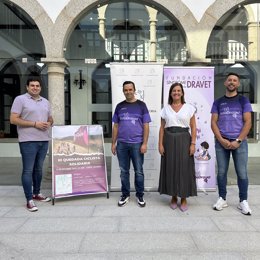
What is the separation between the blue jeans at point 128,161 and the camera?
14.7 feet

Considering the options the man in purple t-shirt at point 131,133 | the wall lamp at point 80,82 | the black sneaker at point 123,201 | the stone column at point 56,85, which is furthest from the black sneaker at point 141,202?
the wall lamp at point 80,82

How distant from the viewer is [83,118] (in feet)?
34.9

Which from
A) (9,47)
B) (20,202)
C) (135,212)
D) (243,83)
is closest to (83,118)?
(9,47)

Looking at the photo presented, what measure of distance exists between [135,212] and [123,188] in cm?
49

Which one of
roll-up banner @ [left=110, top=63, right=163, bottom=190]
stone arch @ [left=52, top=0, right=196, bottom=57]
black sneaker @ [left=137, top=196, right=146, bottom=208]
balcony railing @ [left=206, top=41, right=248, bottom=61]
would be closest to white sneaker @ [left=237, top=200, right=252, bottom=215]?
black sneaker @ [left=137, top=196, right=146, bottom=208]

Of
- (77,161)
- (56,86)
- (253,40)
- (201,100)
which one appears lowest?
(77,161)

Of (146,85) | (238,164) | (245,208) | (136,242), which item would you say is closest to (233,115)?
(238,164)

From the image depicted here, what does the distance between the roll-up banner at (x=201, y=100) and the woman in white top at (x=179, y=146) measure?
0.83 m

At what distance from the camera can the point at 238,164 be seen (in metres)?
4.23

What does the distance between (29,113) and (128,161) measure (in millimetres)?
1530

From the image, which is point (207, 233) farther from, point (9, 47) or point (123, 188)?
point (9, 47)

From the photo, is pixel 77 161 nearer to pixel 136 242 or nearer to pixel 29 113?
pixel 29 113

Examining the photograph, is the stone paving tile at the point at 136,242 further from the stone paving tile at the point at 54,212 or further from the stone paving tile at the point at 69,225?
the stone paving tile at the point at 54,212

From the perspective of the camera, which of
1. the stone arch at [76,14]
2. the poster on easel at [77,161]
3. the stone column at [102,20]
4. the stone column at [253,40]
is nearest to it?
the poster on easel at [77,161]
